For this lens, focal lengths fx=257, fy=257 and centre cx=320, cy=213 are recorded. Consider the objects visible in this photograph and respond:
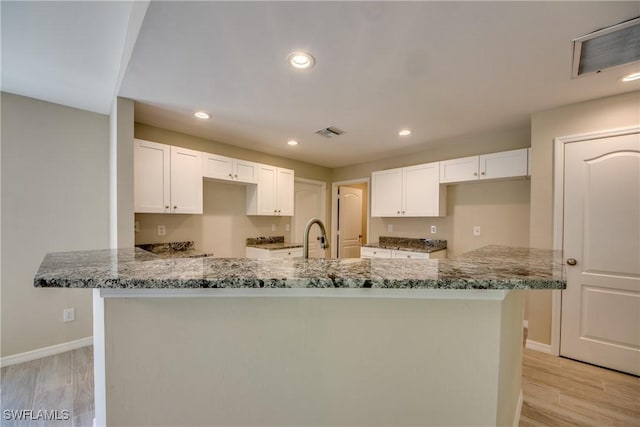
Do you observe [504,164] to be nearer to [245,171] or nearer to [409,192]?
[409,192]

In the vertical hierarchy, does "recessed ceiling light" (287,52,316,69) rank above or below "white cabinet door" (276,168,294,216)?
above

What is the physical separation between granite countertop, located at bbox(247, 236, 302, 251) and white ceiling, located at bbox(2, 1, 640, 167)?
1.81 m

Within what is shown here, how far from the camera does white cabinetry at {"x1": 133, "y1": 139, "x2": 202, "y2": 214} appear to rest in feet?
8.70

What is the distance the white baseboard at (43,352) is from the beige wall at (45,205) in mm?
41

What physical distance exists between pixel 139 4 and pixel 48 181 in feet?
7.22

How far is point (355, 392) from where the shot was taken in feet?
3.18

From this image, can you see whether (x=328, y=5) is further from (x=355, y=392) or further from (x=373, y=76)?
(x=355, y=392)

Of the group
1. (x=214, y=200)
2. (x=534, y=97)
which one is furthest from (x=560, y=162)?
(x=214, y=200)

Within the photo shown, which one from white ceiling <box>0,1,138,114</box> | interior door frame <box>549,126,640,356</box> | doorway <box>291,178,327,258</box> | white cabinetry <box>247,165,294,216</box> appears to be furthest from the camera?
doorway <box>291,178,327,258</box>

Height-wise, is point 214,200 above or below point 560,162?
below

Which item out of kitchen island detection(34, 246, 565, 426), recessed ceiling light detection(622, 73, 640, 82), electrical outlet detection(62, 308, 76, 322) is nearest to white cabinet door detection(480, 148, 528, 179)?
recessed ceiling light detection(622, 73, 640, 82)

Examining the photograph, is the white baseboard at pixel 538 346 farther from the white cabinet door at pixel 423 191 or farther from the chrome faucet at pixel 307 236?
the chrome faucet at pixel 307 236

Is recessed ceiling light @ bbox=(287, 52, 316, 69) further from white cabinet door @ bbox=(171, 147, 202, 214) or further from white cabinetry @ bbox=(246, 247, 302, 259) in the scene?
white cabinetry @ bbox=(246, 247, 302, 259)

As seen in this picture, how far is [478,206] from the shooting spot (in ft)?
11.4
